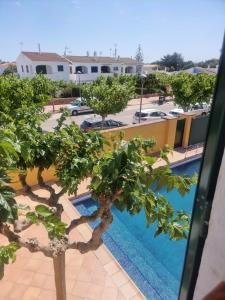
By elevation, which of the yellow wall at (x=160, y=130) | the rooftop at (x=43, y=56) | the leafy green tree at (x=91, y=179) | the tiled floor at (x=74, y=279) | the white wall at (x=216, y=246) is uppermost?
the rooftop at (x=43, y=56)

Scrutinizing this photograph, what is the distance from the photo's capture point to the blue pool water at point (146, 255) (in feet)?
17.7

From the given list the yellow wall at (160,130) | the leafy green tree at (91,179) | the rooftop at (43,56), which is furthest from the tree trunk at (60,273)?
the rooftop at (43,56)

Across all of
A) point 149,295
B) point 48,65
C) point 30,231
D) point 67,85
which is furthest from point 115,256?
point 48,65

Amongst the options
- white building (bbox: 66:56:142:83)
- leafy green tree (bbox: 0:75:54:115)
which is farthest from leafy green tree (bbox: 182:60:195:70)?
leafy green tree (bbox: 0:75:54:115)

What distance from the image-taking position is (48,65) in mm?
34688

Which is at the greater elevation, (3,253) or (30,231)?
(3,253)

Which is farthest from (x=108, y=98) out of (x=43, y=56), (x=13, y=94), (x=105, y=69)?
(x=105, y=69)

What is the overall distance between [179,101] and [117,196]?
1628 cm

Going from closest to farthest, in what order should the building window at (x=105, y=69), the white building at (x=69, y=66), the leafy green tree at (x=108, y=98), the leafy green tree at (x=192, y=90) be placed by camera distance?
the leafy green tree at (x=108, y=98)
the leafy green tree at (x=192, y=90)
the white building at (x=69, y=66)
the building window at (x=105, y=69)

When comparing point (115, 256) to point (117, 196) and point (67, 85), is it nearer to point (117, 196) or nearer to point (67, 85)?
point (117, 196)

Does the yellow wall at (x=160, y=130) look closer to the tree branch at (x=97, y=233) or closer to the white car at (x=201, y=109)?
the white car at (x=201, y=109)

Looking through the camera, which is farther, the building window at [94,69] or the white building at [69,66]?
the building window at [94,69]

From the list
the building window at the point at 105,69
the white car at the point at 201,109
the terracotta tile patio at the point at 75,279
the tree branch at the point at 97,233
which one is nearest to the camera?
the tree branch at the point at 97,233

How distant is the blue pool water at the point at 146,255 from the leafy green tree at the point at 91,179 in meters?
2.28
